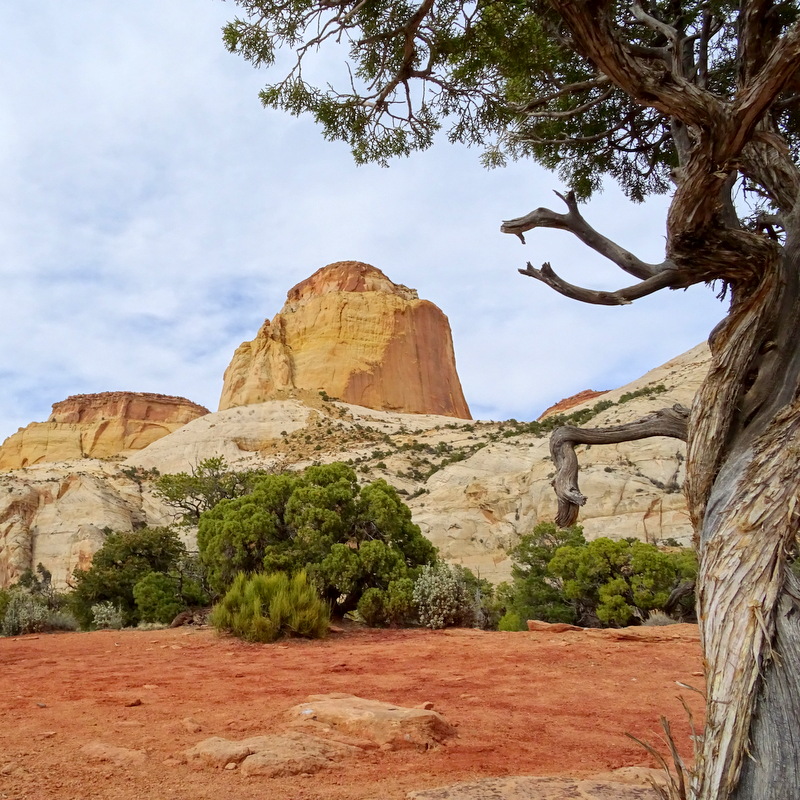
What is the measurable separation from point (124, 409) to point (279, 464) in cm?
6304

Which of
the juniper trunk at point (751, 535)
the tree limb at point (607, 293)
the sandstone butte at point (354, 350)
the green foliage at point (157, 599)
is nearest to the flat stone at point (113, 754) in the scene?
the juniper trunk at point (751, 535)

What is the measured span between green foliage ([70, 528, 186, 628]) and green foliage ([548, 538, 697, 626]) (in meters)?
8.98

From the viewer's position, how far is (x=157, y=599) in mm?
14234

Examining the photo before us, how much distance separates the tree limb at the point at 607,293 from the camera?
13.0 ft

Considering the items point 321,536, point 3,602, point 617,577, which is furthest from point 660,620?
point 3,602

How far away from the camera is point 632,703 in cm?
609

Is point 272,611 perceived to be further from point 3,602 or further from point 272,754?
point 3,602

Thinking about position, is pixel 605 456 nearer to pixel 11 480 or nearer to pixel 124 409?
pixel 11 480

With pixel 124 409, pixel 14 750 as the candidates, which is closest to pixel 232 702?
pixel 14 750

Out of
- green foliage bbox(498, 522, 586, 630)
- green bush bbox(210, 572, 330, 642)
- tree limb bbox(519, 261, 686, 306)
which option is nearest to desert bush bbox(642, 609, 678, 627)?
green foliage bbox(498, 522, 586, 630)

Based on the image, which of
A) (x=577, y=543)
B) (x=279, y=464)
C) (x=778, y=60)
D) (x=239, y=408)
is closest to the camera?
(x=778, y=60)

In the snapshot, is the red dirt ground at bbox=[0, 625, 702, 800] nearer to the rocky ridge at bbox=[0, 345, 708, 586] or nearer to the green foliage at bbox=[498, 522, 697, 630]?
the green foliage at bbox=[498, 522, 697, 630]

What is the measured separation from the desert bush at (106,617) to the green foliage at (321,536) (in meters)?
2.53

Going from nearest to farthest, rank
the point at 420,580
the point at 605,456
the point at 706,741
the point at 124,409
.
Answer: the point at 706,741, the point at 420,580, the point at 605,456, the point at 124,409
